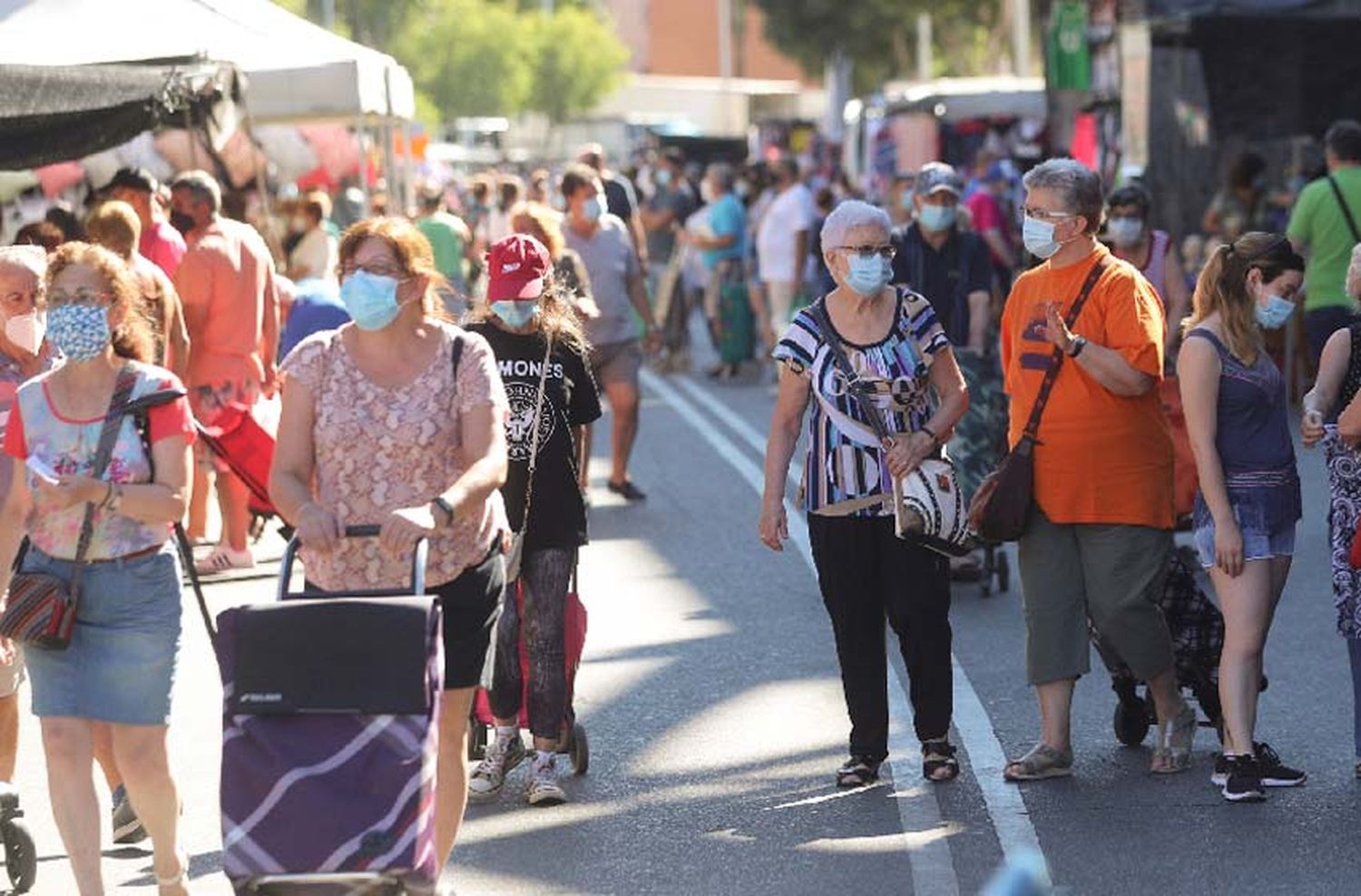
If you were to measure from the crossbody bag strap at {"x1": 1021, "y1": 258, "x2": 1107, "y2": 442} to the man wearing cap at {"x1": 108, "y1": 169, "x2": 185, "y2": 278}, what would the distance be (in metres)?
5.48

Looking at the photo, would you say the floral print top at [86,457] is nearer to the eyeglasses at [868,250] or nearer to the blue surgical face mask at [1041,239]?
the eyeglasses at [868,250]

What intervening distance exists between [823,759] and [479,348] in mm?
2725

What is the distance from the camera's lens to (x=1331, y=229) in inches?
560

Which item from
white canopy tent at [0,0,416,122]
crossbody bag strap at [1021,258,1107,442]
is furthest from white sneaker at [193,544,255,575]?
crossbody bag strap at [1021,258,1107,442]

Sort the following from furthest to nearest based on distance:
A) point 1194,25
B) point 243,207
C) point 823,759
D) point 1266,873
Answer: point 1194,25 → point 243,207 → point 823,759 → point 1266,873

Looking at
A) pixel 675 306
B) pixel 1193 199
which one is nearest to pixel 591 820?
pixel 1193 199

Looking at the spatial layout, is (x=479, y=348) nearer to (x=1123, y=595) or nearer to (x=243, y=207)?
(x=1123, y=595)

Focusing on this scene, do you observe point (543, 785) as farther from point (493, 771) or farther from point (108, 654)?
point (108, 654)

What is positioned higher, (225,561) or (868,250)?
(868,250)

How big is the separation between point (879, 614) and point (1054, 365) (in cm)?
92

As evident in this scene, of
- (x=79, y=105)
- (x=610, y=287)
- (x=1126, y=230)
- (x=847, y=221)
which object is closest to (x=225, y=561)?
(x=79, y=105)

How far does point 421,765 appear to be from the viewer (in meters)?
5.43

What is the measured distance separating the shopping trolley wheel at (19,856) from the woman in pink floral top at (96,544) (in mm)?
775

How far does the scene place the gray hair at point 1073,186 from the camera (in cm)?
777
